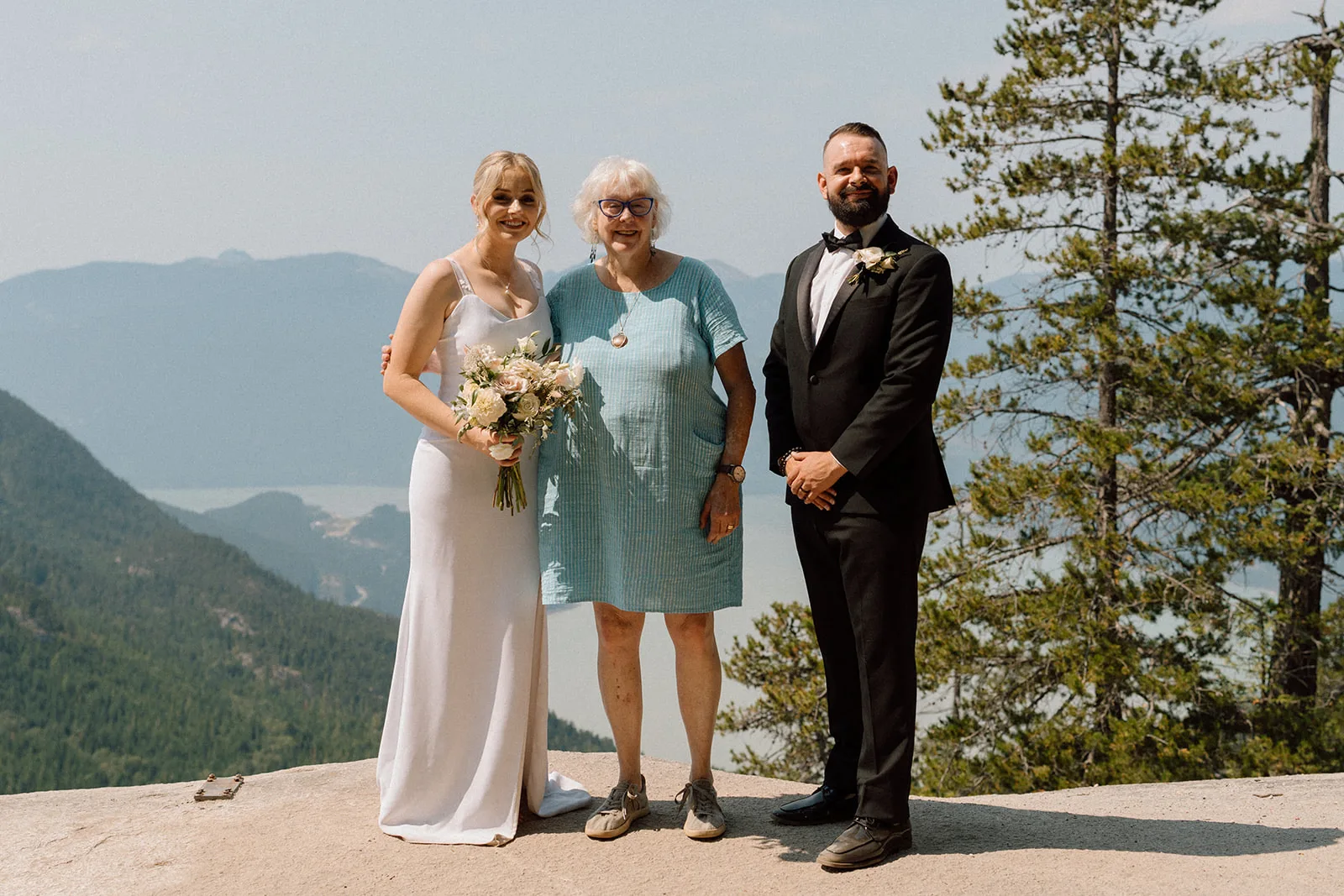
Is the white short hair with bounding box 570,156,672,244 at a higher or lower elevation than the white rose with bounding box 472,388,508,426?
higher

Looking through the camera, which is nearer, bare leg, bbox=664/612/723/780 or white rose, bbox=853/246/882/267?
white rose, bbox=853/246/882/267

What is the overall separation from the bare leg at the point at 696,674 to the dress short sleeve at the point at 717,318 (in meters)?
0.94

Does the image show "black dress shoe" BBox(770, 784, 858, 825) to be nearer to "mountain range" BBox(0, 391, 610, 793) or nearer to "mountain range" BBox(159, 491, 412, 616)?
"mountain range" BBox(0, 391, 610, 793)

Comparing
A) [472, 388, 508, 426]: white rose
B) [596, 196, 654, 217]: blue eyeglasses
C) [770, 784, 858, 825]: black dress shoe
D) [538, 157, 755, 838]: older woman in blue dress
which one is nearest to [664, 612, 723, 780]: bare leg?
[538, 157, 755, 838]: older woman in blue dress

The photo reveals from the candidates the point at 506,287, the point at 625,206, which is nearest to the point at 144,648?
the point at 506,287

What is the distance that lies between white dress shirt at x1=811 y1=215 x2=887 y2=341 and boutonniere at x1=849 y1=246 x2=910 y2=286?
44 millimetres

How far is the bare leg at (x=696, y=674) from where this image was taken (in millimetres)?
4176

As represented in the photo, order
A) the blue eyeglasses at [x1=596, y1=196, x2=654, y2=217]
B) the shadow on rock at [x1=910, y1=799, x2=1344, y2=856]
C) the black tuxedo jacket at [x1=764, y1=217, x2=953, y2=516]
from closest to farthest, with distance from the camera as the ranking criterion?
the black tuxedo jacket at [x1=764, y1=217, x2=953, y2=516] < the blue eyeglasses at [x1=596, y1=196, x2=654, y2=217] < the shadow on rock at [x1=910, y1=799, x2=1344, y2=856]

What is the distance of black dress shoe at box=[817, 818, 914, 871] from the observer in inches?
152

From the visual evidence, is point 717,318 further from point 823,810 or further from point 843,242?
point 823,810

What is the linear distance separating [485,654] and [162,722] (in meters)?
58.7

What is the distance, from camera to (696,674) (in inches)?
166

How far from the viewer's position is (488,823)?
4355 mm

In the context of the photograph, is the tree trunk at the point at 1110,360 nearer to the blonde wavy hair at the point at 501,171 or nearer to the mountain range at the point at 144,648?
the blonde wavy hair at the point at 501,171
